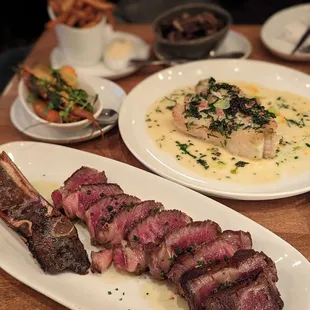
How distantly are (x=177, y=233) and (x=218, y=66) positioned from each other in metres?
1.64

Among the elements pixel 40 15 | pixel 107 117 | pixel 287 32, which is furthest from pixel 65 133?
pixel 40 15

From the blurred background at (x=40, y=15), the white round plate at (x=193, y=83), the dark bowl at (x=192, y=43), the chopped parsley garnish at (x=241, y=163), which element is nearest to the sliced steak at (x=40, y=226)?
the white round plate at (x=193, y=83)

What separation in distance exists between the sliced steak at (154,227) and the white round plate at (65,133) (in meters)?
0.91

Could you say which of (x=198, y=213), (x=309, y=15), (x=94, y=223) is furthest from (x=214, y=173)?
(x=309, y=15)

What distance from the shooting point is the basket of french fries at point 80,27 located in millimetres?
3135

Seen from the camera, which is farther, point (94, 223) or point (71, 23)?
point (71, 23)

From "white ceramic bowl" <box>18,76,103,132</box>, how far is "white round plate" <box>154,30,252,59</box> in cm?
75

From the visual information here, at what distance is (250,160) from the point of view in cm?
238

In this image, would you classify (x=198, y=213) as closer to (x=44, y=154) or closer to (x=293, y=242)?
(x=293, y=242)

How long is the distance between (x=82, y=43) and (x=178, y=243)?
197cm

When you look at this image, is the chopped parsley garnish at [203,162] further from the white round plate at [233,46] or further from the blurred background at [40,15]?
the blurred background at [40,15]

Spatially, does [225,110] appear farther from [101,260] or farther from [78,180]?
[101,260]

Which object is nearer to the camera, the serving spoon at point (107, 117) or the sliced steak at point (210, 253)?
the sliced steak at point (210, 253)

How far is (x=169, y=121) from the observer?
270cm
